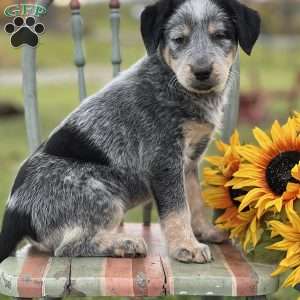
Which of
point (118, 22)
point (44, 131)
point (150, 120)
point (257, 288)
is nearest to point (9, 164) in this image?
point (44, 131)

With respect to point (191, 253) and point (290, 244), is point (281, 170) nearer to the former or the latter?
point (290, 244)

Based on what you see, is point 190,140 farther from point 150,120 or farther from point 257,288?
point 257,288

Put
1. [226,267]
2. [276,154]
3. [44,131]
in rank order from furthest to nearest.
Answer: [44,131] → [276,154] → [226,267]

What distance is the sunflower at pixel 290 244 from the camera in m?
1.88

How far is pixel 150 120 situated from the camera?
2.14 m

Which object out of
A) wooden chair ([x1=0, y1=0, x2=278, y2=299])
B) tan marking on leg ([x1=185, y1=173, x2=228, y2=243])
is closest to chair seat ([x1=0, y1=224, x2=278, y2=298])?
wooden chair ([x1=0, y1=0, x2=278, y2=299])

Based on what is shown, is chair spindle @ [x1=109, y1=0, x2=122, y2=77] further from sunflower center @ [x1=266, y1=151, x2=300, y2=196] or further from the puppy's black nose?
sunflower center @ [x1=266, y1=151, x2=300, y2=196]

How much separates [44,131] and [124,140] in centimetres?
550

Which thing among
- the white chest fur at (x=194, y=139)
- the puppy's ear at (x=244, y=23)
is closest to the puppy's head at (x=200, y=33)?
the puppy's ear at (x=244, y=23)

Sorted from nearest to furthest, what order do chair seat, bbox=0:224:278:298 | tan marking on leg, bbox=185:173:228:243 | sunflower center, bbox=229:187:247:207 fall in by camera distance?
chair seat, bbox=0:224:278:298, sunflower center, bbox=229:187:247:207, tan marking on leg, bbox=185:173:228:243

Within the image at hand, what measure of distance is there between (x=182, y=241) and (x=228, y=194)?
298 millimetres

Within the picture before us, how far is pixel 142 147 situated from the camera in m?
2.14

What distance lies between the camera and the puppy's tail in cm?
208

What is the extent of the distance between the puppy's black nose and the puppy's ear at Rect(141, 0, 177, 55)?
195mm
